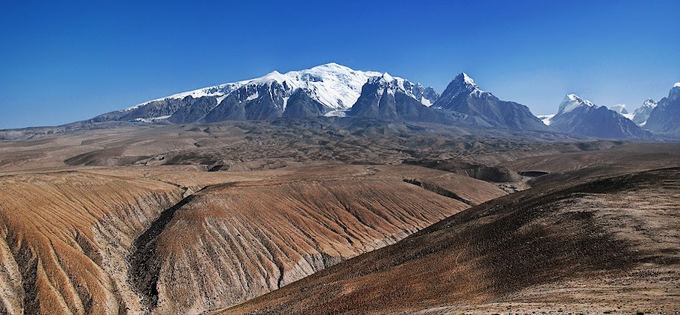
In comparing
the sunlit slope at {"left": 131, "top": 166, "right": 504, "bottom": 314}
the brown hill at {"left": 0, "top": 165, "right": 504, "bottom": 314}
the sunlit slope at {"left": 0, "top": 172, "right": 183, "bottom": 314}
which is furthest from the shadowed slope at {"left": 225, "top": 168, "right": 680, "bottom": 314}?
the sunlit slope at {"left": 0, "top": 172, "right": 183, "bottom": 314}

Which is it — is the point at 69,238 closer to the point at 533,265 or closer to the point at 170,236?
the point at 170,236

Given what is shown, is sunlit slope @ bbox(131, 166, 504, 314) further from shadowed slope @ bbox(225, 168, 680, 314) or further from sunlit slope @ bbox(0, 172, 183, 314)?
shadowed slope @ bbox(225, 168, 680, 314)

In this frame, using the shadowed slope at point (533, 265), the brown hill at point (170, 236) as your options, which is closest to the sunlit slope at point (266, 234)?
the brown hill at point (170, 236)

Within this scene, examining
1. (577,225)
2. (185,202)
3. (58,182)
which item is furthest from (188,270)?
(577,225)

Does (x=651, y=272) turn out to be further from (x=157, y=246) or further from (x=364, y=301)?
(x=157, y=246)

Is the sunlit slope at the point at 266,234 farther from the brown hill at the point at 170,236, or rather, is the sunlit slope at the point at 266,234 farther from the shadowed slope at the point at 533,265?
the shadowed slope at the point at 533,265

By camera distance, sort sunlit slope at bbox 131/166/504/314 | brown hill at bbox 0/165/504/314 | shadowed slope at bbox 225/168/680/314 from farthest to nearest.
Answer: sunlit slope at bbox 131/166/504/314
brown hill at bbox 0/165/504/314
shadowed slope at bbox 225/168/680/314

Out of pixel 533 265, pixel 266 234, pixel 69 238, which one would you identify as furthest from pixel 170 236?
pixel 533 265

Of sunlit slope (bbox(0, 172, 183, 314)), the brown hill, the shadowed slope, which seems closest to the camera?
the shadowed slope

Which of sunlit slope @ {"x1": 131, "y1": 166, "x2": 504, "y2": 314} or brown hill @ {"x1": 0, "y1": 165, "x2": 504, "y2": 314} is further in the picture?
sunlit slope @ {"x1": 131, "y1": 166, "x2": 504, "y2": 314}
